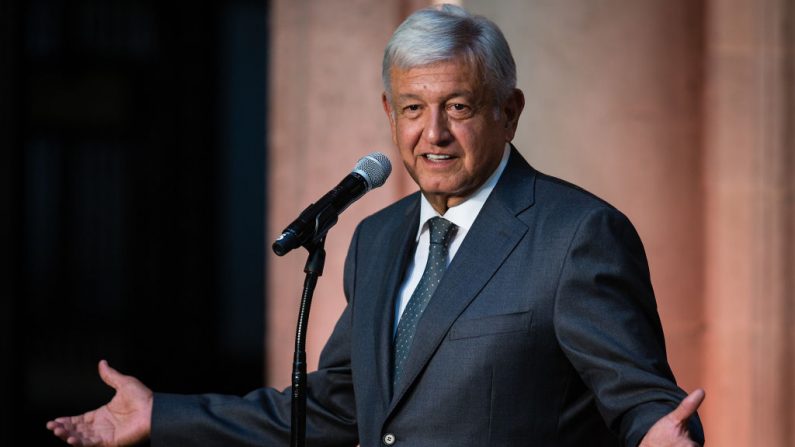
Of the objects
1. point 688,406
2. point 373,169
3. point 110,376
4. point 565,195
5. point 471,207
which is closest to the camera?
point 688,406

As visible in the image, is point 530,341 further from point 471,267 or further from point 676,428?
point 676,428

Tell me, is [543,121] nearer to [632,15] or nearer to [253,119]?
[632,15]

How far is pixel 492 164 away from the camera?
254 cm

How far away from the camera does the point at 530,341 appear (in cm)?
232

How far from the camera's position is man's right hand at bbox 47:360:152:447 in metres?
2.65

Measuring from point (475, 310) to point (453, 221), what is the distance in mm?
251

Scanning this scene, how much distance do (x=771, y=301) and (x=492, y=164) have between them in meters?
2.21

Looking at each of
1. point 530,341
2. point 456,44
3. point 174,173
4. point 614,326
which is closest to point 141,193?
point 174,173

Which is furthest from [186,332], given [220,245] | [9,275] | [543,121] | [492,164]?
[492,164]

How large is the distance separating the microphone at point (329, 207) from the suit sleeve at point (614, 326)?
0.42m

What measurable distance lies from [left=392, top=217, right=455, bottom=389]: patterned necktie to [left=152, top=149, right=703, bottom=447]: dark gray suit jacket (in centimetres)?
3

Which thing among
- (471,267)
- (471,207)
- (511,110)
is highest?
(511,110)

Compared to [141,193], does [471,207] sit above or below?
above

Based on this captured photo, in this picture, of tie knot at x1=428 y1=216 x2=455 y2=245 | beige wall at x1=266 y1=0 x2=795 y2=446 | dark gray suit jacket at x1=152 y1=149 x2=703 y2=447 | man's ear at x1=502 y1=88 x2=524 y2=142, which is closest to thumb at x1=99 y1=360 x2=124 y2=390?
dark gray suit jacket at x1=152 y1=149 x2=703 y2=447
